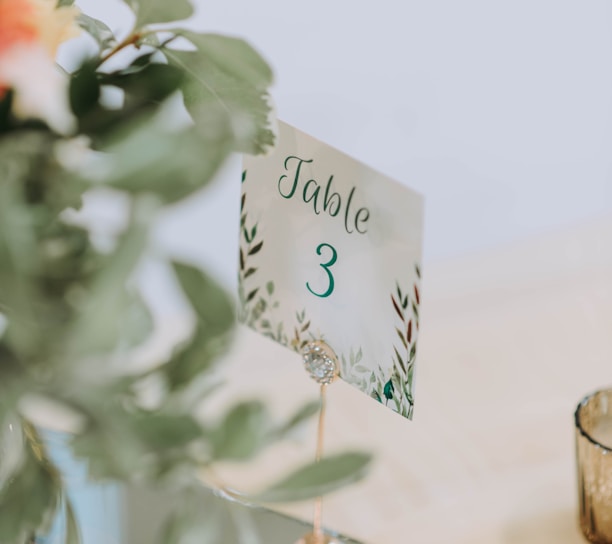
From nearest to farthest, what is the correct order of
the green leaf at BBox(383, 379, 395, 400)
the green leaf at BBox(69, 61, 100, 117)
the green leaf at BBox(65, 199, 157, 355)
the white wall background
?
1. the green leaf at BBox(65, 199, 157, 355)
2. the green leaf at BBox(69, 61, 100, 117)
3. the green leaf at BBox(383, 379, 395, 400)
4. the white wall background

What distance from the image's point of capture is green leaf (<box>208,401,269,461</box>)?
0.24m

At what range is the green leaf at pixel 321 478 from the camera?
0.25 m

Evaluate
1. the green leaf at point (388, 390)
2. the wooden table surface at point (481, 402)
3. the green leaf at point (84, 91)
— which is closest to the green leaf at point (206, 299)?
the green leaf at point (84, 91)

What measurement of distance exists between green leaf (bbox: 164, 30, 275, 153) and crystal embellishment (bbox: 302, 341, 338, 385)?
0.40 feet

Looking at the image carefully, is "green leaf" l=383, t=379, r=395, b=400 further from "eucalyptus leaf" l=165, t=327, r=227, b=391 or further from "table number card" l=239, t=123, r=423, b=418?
"eucalyptus leaf" l=165, t=327, r=227, b=391

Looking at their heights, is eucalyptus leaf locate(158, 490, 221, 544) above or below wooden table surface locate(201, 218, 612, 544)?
below

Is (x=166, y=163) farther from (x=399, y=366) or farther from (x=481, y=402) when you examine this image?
(x=481, y=402)

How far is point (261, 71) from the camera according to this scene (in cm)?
35

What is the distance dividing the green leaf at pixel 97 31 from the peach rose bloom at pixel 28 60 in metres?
0.09

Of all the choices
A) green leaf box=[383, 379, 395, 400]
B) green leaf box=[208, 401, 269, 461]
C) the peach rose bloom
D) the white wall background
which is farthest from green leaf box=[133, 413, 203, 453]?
the white wall background

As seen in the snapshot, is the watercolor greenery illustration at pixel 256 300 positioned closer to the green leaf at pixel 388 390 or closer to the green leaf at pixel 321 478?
the green leaf at pixel 388 390

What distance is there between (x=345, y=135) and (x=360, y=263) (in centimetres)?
74

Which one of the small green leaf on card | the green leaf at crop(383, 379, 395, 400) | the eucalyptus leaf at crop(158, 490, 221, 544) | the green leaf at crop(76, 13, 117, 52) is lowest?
the eucalyptus leaf at crop(158, 490, 221, 544)

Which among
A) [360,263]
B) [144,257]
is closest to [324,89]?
[360,263]
